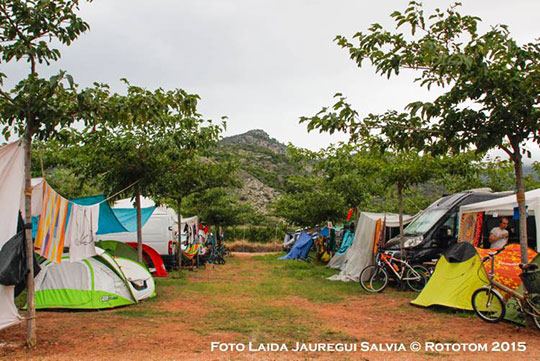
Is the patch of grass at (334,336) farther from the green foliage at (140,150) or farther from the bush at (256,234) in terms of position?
the bush at (256,234)

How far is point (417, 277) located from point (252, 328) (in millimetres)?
5442

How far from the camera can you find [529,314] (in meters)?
6.62

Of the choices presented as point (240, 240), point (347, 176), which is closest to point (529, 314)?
point (347, 176)

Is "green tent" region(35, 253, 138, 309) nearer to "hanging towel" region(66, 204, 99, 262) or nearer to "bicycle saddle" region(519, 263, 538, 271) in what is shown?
"hanging towel" region(66, 204, 99, 262)

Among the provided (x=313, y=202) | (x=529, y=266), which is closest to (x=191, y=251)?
(x=313, y=202)

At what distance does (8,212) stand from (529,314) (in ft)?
22.1

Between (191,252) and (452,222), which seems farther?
(191,252)

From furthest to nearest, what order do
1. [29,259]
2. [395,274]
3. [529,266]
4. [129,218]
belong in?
[129,218] < [395,274] < [529,266] < [29,259]

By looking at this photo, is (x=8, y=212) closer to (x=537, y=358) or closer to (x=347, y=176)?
(x=537, y=358)

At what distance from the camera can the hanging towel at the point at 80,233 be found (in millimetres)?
6891

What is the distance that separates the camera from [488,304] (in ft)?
24.0

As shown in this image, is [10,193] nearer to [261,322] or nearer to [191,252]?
[261,322]

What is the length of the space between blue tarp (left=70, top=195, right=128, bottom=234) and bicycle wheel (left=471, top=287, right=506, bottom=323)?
6679mm

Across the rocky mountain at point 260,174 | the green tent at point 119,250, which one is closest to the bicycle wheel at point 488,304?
the green tent at point 119,250
